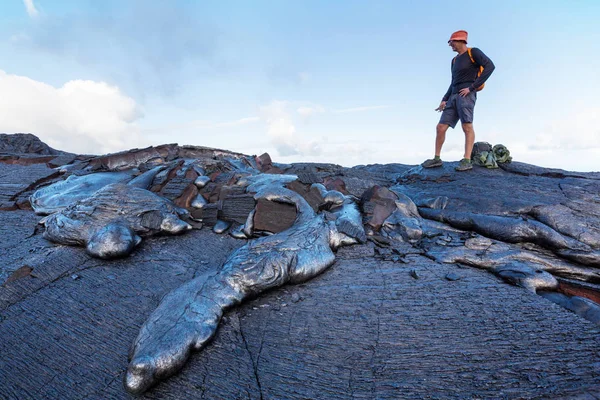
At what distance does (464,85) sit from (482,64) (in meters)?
0.37

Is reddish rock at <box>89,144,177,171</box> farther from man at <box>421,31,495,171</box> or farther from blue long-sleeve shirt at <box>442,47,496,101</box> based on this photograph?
blue long-sleeve shirt at <box>442,47,496,101</box>

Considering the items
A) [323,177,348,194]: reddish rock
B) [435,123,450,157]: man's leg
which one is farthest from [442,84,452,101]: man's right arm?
[323,177,348,194]: reddish rock

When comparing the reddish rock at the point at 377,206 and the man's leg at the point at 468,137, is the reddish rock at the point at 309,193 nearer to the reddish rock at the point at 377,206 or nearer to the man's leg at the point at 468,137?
the reddish rock at the point at 377,206

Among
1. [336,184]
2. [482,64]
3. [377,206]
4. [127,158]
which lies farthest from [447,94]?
[127,158]

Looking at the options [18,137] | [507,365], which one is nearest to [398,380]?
[507,365]

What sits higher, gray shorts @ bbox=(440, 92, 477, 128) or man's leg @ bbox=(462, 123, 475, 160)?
gray shorts @ bbox=(440, 92, 477, 128)

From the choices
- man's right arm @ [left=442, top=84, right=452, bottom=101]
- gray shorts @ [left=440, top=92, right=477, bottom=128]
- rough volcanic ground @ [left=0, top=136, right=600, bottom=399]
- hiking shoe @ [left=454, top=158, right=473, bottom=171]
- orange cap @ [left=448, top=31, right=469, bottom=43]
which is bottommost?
rough volcanic ground @ [left=0, top=136, right=600, bottom=399]

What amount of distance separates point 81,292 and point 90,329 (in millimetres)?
483

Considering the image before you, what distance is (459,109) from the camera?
4898 mm

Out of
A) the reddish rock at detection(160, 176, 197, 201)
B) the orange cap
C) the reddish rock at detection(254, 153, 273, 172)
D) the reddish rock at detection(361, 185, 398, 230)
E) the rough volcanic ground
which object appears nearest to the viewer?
the rough volcanic ground

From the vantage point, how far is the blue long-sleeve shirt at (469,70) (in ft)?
15.1

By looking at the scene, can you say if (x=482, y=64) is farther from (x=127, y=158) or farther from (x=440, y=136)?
(x=127, y=158)

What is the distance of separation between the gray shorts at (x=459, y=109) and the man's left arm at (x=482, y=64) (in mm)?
→ 201

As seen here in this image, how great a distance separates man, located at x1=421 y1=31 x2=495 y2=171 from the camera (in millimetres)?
4672
